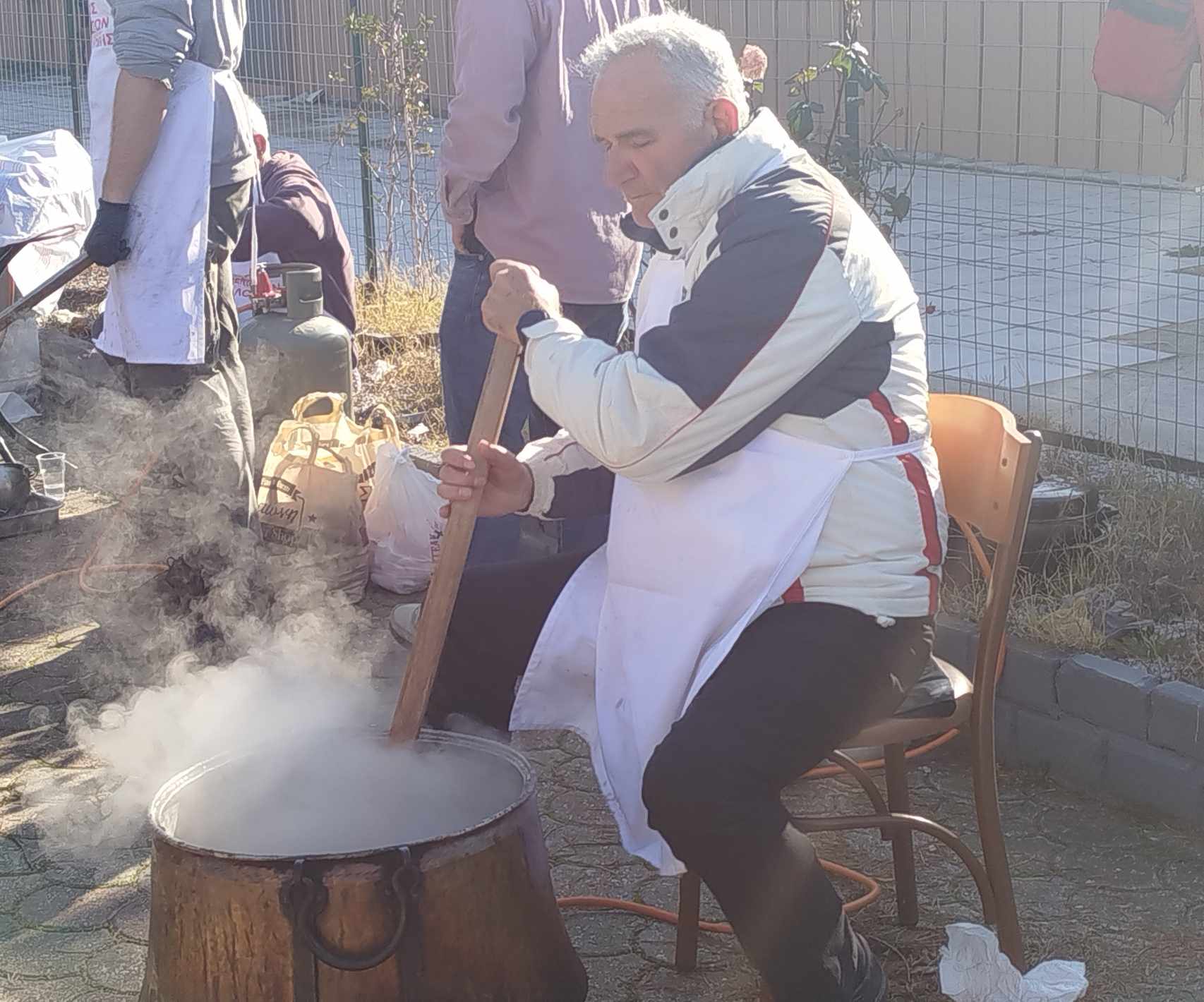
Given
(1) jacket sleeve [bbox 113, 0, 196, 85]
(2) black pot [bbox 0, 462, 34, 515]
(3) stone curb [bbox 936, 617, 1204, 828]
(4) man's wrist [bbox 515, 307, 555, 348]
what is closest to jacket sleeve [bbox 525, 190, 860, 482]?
(4) man's wrist [bbox 515, 307, 555, 348]

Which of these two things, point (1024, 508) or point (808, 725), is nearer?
point (808, 725)

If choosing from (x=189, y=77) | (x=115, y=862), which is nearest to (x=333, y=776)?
(x=115, y=862)

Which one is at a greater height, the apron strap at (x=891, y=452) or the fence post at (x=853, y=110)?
the fence post at (x=853, y=110)

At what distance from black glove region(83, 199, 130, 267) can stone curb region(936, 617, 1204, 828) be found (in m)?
2.65

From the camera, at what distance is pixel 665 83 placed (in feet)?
7.97

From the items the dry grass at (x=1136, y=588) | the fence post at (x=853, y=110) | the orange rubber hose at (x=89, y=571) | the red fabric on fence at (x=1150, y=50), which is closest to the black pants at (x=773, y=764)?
the dry grass at (x=1136, y=588)

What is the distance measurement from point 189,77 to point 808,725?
9.40ft

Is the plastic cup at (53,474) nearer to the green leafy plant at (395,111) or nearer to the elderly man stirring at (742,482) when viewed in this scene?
the green leafy plant at (395,111)

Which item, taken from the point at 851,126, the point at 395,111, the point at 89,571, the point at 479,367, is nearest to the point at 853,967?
the point at 479,367

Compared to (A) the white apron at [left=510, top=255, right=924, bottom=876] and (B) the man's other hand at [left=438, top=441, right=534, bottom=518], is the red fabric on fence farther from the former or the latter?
(B) the man's other hand at [left=438, top=441, right=534, bottom=518]

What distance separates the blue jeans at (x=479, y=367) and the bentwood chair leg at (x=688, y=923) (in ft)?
4.69

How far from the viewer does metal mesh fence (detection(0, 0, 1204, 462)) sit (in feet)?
20.3

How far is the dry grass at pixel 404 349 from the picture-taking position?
21.3ft

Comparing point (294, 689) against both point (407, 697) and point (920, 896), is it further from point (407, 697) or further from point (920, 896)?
point (920, 896)
